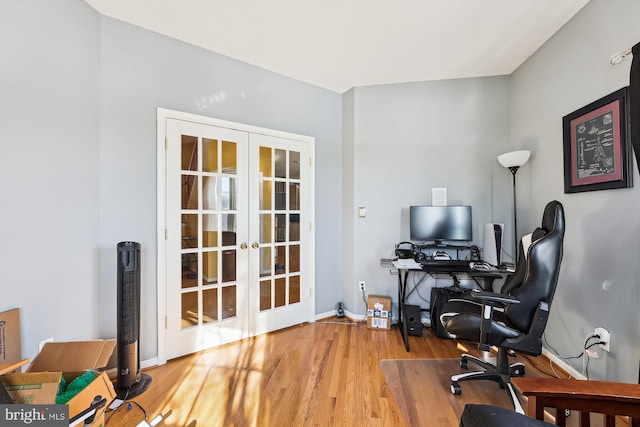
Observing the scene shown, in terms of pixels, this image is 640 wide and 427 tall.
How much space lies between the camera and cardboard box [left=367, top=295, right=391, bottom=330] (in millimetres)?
2889

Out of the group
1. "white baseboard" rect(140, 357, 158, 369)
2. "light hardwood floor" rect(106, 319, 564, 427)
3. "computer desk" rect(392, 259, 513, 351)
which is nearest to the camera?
"light hardwood floor" rect(106, 319, 564, 427)

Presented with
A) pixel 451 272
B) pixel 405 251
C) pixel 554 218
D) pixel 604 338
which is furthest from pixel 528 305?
pixel 405 251

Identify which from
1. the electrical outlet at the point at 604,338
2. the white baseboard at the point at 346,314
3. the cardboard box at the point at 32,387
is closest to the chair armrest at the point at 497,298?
the electrical outlet at the point at 604,338

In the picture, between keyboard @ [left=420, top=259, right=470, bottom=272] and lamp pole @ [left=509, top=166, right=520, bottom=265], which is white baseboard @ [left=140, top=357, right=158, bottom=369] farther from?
lamp pole @ [left=509, top=166, right=520, bottom=265]

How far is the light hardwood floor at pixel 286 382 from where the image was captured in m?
1.65

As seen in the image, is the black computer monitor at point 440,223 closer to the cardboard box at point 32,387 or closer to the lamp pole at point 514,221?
the lamp pole at point 514,221

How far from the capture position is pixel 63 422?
3.91ft

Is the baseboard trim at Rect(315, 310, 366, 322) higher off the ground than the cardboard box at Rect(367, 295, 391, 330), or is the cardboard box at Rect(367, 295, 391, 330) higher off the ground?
the cardboard box at Rect(367, 295, 391, 330)

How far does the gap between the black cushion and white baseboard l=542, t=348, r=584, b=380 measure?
1.73 m

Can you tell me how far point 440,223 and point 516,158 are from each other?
2.87 feet

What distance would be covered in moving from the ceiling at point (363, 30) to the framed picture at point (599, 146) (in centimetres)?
80

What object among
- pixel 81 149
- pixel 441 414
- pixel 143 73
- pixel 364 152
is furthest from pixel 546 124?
pixel 81 149

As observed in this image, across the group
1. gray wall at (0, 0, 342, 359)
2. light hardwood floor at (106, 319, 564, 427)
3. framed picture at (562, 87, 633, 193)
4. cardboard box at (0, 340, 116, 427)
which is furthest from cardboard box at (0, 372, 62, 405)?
framed picture at (562, 87, 633, 193)

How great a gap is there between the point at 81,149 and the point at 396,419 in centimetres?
269
